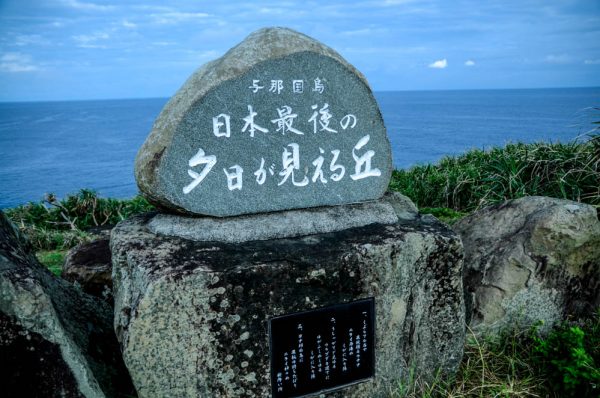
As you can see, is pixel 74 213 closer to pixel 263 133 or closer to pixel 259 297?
Result: pixel 263 133

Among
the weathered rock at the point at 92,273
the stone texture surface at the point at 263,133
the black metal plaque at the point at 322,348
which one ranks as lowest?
the black metal plaque at the point at 322,348

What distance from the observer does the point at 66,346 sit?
2475 millimetres

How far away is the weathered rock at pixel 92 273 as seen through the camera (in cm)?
384

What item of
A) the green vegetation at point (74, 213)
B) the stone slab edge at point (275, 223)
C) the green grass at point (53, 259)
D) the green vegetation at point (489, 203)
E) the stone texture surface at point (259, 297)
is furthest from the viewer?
the green vegetation at point (74, 213)

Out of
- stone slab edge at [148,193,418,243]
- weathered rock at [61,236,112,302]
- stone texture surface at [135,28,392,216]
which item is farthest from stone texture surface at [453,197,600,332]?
weathered rock at [61,236,112,302]

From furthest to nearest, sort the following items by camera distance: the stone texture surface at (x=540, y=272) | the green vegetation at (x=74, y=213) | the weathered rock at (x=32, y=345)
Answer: the green vegetation at (x=74, y=213) → the stone texture surface at (x=540, y=272) → the weathered rock at (x=32, y=345)

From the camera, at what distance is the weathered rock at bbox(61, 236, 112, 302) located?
384cm

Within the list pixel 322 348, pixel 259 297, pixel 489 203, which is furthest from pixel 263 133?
pixel 489 203

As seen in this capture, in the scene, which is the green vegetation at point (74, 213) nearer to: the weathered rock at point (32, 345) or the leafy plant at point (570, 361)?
the weathered rock at point (32, 345)

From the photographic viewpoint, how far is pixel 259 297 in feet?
8.64

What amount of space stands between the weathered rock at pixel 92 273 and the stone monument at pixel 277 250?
0.86 meters

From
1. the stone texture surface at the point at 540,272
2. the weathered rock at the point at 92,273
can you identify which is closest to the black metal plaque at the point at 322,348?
the stone texture surface at the point at 540,272

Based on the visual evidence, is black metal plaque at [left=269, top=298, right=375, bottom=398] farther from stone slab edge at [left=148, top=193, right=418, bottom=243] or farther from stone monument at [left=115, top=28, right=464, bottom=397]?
stone slab edge at [left=148, top=193, right=418, bottom=243]

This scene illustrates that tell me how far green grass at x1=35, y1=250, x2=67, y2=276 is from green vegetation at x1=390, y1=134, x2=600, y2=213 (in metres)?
4.55
